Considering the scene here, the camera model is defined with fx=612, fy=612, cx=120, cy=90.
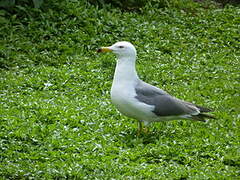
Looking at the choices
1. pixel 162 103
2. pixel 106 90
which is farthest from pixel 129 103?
pixel 106 90

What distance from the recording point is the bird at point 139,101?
26.6ft

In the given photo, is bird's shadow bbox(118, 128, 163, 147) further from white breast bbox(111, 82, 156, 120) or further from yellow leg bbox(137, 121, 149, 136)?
white breast bbox(111, 82, 156, 120)

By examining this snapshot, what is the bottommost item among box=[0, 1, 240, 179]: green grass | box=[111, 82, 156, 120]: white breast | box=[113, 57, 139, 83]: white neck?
box=[0, 1, 240, 179]: green grass

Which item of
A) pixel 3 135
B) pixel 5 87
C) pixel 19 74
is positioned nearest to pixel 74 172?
pixel 3 135

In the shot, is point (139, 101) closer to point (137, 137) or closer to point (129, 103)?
point (129, 103)

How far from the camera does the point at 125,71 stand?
8.34 meters

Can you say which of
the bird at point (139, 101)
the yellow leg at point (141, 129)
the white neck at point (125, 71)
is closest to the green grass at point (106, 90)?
the yellow leg at point (141, 129)

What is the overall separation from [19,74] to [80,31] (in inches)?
97.0

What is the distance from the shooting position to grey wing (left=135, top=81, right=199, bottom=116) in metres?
8.17

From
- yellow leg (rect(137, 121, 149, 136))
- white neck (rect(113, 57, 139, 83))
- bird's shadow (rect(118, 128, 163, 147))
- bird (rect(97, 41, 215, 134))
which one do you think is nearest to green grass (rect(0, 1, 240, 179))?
bird's shadow (rect(118, 128, 163, 147))

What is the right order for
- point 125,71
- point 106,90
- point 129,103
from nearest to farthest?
1. point 129,103
2. point 125,71
3. point 106,90

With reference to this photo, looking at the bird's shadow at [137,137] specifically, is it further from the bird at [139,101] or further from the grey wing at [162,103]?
the grey wing at [162,103]

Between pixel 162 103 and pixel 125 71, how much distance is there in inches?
26.2

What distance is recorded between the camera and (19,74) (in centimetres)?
1112
